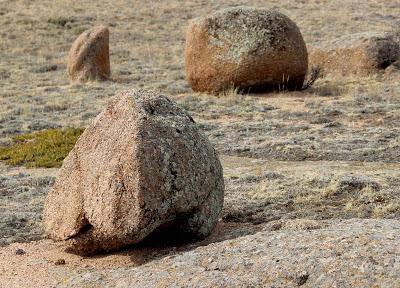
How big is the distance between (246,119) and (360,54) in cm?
723

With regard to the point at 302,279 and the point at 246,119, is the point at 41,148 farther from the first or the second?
the point at 302,279

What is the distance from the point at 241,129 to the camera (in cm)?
1557

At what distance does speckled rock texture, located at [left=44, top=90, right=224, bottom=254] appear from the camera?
24.5 feet

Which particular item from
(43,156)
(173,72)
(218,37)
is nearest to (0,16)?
(173,72)

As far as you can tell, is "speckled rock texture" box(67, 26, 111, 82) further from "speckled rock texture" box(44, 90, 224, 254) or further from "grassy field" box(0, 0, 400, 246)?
"speckled rock texture" box(44, 90, 224, 254)

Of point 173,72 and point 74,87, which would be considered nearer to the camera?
point 74,87

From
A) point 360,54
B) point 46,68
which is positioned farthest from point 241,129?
point 46,68

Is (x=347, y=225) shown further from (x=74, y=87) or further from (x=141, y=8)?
(x=141, y=8)

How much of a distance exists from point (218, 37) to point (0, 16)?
22.4 meters

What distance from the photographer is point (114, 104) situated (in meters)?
8.24

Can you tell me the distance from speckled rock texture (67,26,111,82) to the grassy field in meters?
0.60

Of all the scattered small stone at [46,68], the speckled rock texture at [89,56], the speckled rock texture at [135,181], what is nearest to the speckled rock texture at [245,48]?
the speckled rock texture at [89,56]

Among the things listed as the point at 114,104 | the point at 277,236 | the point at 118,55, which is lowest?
the point at 118,55

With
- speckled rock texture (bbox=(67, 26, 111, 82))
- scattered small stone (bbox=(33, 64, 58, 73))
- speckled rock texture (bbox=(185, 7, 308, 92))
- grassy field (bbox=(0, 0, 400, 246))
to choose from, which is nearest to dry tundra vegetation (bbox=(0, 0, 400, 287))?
grassy field (bbox=(0, 0, 400, 246))
